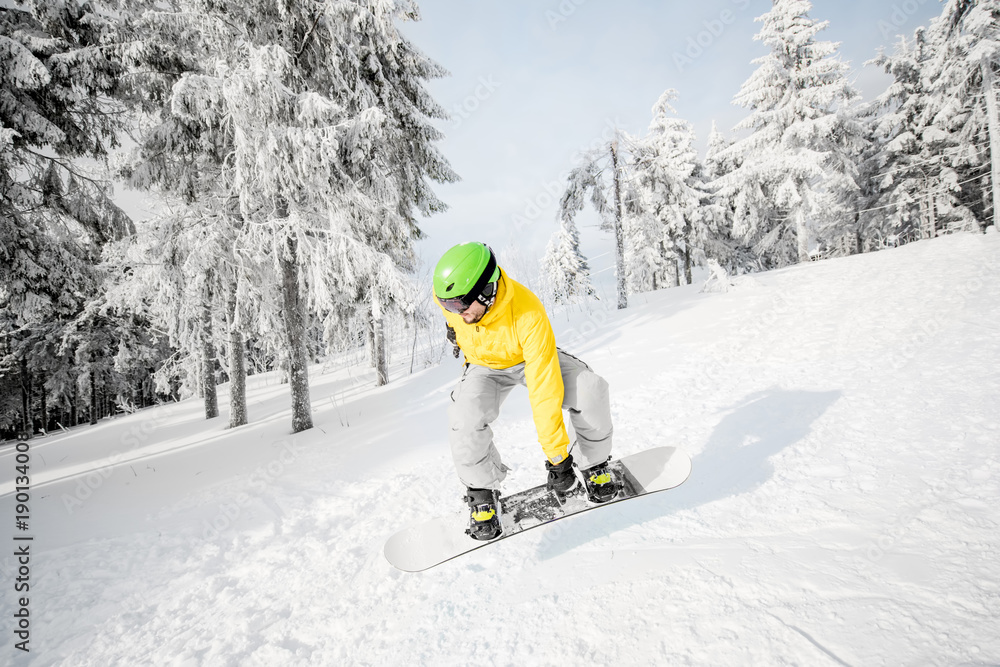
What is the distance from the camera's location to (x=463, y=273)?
2.24m

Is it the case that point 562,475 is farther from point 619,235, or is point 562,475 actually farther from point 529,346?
point 619,235

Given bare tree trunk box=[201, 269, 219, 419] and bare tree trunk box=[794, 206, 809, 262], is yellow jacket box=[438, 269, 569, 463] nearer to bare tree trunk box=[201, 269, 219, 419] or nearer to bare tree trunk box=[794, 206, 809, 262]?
bare tree trunk box=[201, 269, 219, 419]

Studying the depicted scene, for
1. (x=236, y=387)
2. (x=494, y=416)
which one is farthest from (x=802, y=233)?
(x=236, y=387)

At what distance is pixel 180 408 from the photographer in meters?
17.0

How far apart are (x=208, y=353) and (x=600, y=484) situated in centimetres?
A: 1261

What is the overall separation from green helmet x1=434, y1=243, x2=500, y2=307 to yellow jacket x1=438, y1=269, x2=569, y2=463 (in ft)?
0.62

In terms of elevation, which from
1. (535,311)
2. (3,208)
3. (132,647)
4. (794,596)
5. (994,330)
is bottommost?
(132,647)

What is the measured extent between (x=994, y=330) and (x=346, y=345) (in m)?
11.9

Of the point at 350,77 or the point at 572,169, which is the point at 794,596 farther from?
the point at 572,169

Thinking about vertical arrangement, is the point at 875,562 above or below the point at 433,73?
below

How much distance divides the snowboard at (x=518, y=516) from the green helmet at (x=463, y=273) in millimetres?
1414

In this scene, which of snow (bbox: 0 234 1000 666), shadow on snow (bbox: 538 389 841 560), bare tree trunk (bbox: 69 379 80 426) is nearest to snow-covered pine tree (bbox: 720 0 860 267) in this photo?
snow (bbox: 0 234 1000 666)

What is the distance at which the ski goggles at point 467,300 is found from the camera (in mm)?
2258

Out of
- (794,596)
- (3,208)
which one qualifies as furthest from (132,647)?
(3,208)
